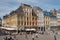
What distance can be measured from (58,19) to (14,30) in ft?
72.6

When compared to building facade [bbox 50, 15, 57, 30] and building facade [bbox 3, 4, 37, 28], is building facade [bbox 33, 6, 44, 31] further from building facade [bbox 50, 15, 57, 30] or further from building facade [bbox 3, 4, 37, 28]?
building facade [bbox 50, 15, 57, 30]

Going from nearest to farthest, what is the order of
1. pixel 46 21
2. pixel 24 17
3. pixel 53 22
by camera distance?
pixel 24 17, pixel 46 21, pixel 53 22

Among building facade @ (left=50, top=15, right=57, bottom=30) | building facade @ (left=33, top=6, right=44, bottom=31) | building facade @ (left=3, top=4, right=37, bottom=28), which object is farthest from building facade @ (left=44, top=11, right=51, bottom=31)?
building facade @ (left=3, top=4, right=37, bottom=28)

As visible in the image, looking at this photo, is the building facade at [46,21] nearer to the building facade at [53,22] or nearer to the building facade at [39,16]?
the building facade at [39,16]

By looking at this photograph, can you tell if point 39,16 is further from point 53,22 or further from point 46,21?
point 53,22

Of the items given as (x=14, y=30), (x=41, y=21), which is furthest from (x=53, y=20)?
(x=14, y=30)

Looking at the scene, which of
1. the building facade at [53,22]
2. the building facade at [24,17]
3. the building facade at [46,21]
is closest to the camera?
the building facade at [24,17]

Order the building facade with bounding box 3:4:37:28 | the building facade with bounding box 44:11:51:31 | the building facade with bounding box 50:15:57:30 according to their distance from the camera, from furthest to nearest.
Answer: the building facade with bounding box 50:15:57:30 < the building facade with bounding box 44:11:51:31 < the building facade with bounding box 3:4:37:28

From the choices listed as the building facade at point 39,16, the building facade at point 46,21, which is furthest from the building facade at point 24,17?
the building facade at point 46,21

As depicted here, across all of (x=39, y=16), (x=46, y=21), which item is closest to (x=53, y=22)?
(x=46, y=21)

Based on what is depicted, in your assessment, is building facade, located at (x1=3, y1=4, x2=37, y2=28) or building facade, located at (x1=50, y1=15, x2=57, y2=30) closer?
building facade, located at (x1=3, y1=4, x2=37, y2=28)

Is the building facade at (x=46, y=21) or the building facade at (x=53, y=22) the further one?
the building facade at (x=53, y=22)

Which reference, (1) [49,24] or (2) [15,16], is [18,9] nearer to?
(2) [15,16]

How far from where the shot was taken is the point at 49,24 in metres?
57.8
